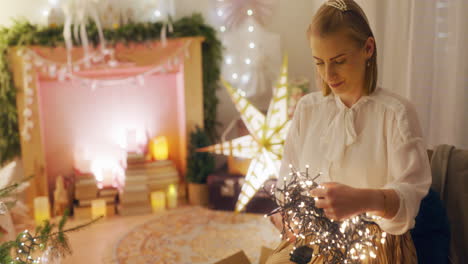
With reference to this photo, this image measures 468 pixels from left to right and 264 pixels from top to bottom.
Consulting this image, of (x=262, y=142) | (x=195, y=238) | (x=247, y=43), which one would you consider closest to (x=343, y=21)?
(x=262, y=142)

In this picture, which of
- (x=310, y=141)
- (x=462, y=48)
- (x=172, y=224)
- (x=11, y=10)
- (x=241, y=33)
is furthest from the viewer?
(x=241, y=33)

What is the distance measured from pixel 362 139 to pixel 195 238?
1919 mm

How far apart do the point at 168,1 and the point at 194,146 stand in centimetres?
119

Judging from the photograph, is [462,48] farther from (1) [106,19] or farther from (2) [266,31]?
(1) [106,19]

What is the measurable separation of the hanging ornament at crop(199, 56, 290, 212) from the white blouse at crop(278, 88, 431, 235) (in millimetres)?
924

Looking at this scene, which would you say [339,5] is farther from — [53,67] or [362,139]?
[53,67]

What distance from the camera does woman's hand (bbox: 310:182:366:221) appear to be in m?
0.91

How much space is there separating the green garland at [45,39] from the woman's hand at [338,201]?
264 centimetres

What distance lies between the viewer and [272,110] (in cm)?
238

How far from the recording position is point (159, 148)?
142 inches

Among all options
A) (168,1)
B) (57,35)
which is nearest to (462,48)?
(168,1)

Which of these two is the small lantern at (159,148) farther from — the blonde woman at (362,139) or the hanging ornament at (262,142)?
the blonde woman at (362,139)

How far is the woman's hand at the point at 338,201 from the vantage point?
0.91 m

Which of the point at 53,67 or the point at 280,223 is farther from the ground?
the point at 53,67
